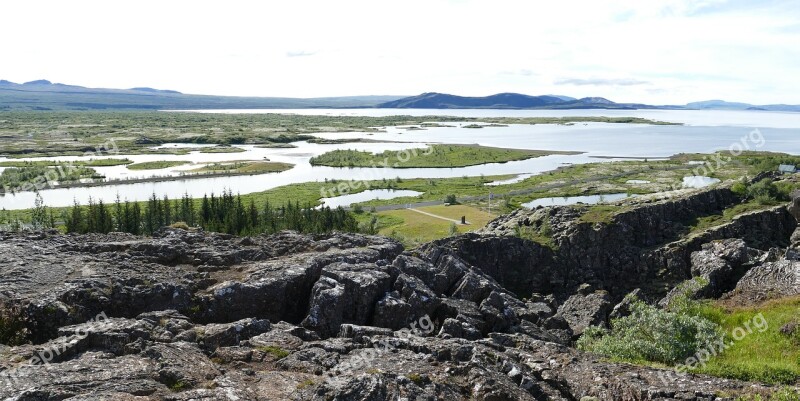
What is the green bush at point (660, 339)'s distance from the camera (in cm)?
3117

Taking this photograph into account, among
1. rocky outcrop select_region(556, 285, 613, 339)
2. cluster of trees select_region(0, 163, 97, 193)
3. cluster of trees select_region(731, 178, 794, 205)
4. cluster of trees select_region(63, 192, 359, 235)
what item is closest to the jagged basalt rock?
rocky outcrop select_region(556, 285, 613, 339)

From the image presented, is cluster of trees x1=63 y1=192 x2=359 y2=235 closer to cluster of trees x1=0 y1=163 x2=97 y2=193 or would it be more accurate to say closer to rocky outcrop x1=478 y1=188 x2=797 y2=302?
rocky outcrop x1=478 y1=188 x2=797 y2=302

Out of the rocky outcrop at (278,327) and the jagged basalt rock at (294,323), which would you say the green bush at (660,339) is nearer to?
the rocky outcrop at (278,327)

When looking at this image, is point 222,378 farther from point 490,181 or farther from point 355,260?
point 490,181

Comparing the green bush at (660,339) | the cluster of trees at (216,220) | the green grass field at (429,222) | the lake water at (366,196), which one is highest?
the green bush at (660,339)

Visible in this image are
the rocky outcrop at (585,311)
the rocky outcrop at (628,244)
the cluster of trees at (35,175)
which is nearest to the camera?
the rocky outcrop at (585,311)

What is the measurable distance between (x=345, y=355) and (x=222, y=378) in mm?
6316

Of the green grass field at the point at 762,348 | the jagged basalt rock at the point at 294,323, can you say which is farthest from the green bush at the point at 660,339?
the jagged basalt rock at the point at 294,323

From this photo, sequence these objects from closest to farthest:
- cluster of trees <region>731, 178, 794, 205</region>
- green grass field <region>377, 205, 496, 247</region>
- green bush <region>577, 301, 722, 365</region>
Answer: green bush <region>577, 301, 722, 365</region>, cluster of trees <region>731, 178, 794, 205</region>, green grass field <region>377, 205, 496, 247</region>

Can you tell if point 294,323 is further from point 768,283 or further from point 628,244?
point 628,244

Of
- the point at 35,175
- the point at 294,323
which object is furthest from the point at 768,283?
the point at 35,175

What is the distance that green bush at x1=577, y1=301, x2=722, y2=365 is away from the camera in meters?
→ 31.2

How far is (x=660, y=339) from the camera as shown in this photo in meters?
31.7

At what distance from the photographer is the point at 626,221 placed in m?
72.1
